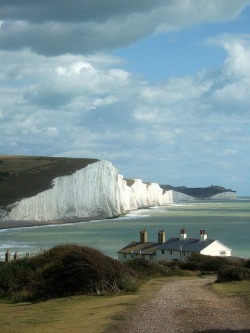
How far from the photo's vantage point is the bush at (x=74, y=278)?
19562 millimetres

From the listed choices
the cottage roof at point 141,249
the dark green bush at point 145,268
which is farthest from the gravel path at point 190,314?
the cottage roof at point 141,249

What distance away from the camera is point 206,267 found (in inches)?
1207

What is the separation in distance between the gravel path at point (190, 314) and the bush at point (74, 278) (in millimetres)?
1814

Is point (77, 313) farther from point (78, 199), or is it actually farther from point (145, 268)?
point (78, 199)

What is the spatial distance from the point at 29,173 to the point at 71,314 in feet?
326

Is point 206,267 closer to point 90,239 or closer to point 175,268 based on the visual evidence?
point 175,268

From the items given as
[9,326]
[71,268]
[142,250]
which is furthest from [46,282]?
[142,250]

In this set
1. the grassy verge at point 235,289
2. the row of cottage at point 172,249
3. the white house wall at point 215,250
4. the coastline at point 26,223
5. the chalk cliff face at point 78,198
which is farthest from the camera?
the chalk cliff face at point 78,198

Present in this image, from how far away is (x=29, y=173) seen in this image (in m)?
113

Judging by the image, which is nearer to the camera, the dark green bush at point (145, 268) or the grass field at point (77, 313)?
the grass field at point (77, 313)

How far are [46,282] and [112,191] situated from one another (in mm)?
94332

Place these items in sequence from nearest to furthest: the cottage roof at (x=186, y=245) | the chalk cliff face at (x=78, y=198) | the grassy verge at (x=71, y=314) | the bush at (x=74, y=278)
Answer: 1. the grassy verge at (x=71, y=314)
2. the bush at (x=74, y=278)
3. the cottage roof at (x=186, y=245)
4. the chalk cliff face at (x=78, y=198)

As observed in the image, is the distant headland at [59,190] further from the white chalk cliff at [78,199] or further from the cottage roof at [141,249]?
the cottage roof at [141,249]

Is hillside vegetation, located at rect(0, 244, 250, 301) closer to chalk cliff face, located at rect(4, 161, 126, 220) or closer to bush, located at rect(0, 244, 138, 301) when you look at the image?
bush, located at rect(0, 244, 138, 301)
